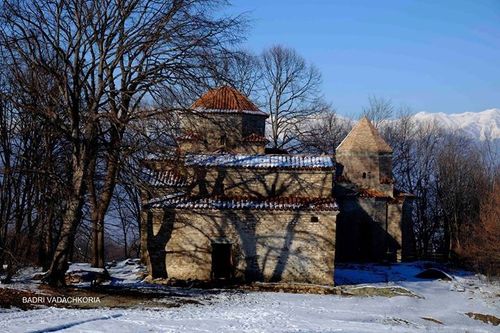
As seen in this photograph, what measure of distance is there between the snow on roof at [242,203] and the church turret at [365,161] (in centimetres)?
943

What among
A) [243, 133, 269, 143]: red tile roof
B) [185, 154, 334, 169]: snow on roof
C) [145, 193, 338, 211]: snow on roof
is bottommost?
[145, 193, 338, 211]: snow on roof

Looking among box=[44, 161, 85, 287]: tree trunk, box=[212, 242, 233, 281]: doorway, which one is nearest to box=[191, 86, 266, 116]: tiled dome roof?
box=[212, 242, 233, 281]: doorway

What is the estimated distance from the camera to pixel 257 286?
18.0 meters

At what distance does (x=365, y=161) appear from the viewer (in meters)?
28.3

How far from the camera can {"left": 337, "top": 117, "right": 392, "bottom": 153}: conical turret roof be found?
28.6 meters

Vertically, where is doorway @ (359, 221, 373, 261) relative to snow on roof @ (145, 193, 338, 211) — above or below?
below

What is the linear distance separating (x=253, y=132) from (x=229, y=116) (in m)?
1.53

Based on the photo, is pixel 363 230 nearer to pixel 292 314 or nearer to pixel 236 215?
pixel 236 215

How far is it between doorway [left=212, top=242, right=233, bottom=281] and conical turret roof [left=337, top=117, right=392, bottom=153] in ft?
39.4

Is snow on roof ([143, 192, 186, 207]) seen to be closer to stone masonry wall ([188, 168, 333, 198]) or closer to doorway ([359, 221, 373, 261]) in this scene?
stone masonry wall ([188, 168, 333, 198])

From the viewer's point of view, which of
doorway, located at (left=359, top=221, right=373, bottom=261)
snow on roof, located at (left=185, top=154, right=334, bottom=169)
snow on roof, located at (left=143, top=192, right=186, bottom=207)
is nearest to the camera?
snow on roof, located at (left=143, top=192, right=186, bottom=207)

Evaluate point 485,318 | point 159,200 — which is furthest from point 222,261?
point 485,318

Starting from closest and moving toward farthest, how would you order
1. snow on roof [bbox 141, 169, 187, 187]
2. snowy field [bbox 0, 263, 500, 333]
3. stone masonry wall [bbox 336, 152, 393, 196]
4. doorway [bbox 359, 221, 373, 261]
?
1. snowy field [bbox 0, 263, 500, 333]
2. snow on roof [bbox 141, 169, 187, 187]
3. doorway [bbox 359, 221, 373, 261]
4. stone masonry wall [bbox 336, 152, 393, 196]

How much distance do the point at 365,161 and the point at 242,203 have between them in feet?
37.2
